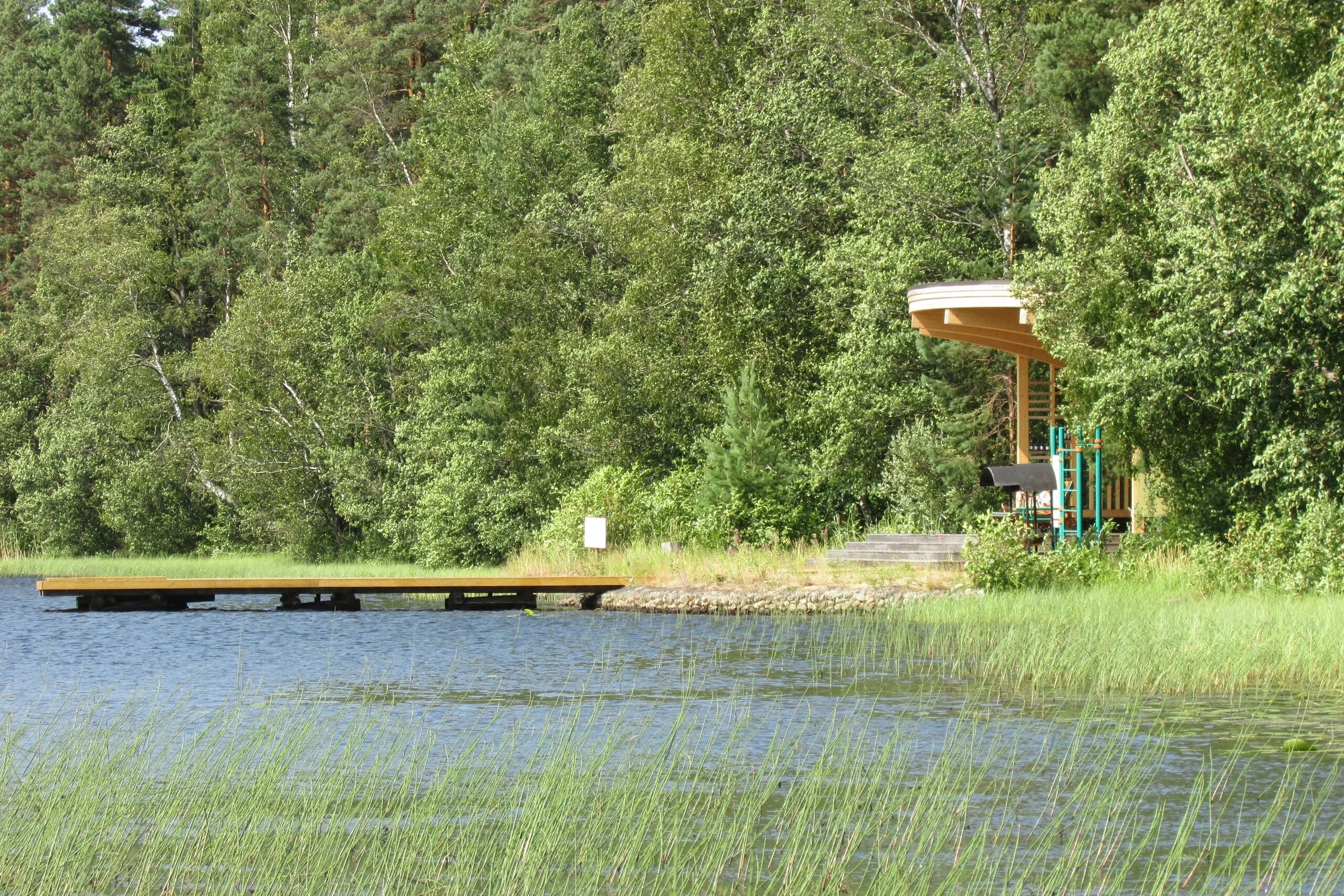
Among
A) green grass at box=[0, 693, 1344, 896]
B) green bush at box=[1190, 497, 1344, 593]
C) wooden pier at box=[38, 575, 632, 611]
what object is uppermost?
green bush at box=[1190, 497, 1344, 593]

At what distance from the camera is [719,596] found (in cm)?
2283

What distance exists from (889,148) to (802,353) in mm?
5130

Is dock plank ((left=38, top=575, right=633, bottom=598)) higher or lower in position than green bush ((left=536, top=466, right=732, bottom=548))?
lower

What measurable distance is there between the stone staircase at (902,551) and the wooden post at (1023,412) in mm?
1544

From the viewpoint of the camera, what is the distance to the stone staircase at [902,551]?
23594 millimetres

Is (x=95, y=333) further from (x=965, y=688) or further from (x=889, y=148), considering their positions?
(x=965, y=688)

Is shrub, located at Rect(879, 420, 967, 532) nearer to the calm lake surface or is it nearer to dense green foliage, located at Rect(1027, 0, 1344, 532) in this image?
the calm lake surface

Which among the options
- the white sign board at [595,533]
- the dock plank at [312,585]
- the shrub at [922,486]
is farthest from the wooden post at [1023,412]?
the white sign board at [595,533]

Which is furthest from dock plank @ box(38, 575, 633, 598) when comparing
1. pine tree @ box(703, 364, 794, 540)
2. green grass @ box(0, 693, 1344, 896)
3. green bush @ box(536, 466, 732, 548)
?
green grass @ box(0, 693, 1344, 896)

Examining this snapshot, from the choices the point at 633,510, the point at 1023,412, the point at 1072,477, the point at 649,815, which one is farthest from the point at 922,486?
the point at 649,815

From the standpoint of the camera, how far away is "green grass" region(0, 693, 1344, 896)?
718cm

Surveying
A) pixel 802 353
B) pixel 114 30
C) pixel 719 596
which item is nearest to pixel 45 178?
pixel 114 30

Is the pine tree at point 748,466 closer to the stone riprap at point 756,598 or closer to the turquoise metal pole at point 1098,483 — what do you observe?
the stone riprap at point 756,598

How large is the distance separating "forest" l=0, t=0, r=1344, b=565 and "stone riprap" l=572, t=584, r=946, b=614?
3841 millimetres
